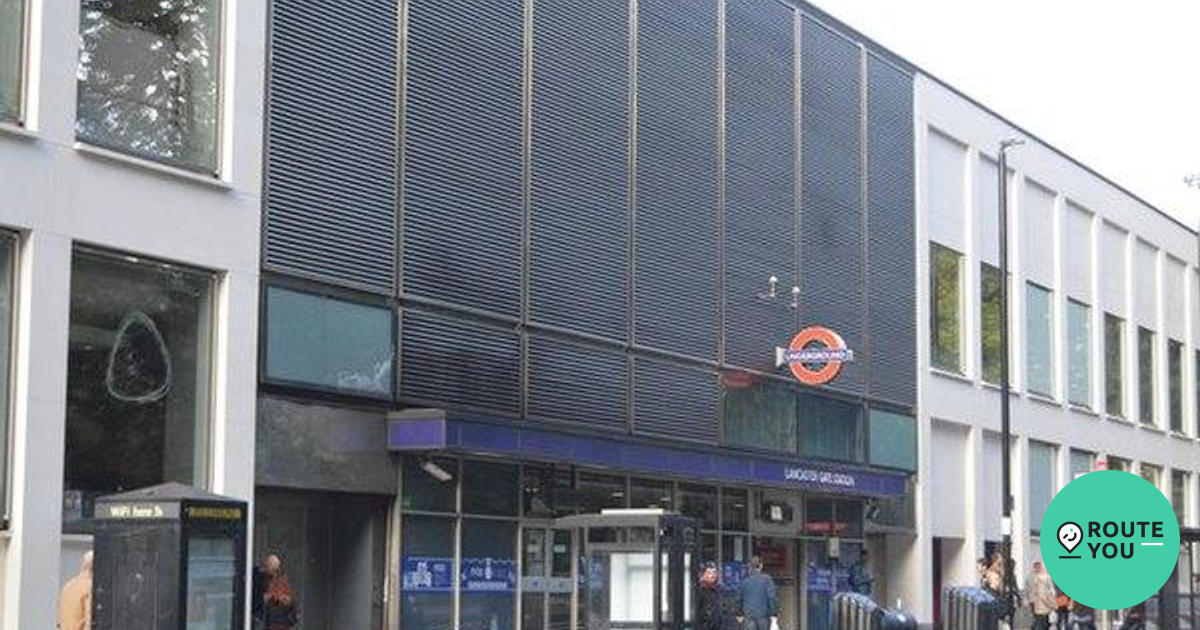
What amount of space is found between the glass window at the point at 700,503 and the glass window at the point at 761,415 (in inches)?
39.7

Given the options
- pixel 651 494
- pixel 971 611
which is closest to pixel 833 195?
pixel 651 494

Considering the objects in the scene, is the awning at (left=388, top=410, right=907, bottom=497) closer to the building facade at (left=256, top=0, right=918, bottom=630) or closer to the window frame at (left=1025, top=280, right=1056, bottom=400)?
the building facade at (left=256, top=0, right=918, bottom=630)

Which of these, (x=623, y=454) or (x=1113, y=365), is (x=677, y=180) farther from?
(x=1113, y=365)

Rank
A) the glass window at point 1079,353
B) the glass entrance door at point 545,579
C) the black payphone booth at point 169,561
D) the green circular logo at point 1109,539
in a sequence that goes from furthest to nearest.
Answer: the glass window at point 1079,353 < the glass entrance door at point 545,579 < the black payphone booth at point 169,561 < the green circular logo at point 1109,539

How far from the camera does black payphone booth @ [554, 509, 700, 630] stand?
20.7 meters

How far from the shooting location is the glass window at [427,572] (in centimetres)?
2298

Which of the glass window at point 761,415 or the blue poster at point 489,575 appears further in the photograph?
the glass window at point 761,415

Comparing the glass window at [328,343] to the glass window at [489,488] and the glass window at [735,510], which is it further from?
the glass window at [735,510]

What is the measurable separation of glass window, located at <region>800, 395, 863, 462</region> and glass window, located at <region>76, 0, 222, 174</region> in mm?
15630

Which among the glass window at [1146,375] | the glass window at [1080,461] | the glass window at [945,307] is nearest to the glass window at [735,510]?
the glass window at [945,307]

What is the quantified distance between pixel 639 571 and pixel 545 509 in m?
5.35

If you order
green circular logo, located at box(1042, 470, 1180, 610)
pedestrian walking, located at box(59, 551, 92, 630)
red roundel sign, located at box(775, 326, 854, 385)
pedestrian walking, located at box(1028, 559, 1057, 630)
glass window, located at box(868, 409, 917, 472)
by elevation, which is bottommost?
pedestrian walking, located at box(1028, 559, 1057, 630)

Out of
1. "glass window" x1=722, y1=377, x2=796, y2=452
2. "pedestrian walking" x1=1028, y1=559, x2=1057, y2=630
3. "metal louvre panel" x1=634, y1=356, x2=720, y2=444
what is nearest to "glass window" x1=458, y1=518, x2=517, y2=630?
"metal louvre panel" x1=634, y1=356, x2=720, y2=444

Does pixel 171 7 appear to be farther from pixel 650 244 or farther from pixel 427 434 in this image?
pixel 650 244
